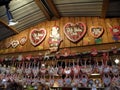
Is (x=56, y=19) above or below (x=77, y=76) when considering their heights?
above

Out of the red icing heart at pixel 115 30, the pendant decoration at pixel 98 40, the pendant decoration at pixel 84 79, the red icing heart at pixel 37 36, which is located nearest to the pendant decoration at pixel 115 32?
→ the red icing heart at pixel 115 30

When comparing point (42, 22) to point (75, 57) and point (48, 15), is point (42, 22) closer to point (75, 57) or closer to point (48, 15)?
point (48, 15)

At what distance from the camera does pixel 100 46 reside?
4199 mm

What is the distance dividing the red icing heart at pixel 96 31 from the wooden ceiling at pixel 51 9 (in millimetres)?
383

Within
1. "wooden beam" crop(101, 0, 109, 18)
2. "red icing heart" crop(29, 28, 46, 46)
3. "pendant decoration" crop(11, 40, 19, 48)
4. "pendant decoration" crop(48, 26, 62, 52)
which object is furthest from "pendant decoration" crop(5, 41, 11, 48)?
"wooden beam" crop(101, 0, 109, 18)

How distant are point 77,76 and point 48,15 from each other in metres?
2.25

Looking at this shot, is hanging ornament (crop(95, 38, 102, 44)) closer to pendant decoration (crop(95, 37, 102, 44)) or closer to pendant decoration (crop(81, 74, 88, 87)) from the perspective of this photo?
pendant decoration (crop(95, 37, 102, 44))

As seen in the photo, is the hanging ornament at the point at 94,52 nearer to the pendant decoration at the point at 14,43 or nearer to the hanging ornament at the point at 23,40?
the hanging ornament at the point at 23,40

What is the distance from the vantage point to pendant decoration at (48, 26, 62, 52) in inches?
182

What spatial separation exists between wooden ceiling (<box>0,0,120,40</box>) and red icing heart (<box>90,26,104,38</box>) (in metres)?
0.38

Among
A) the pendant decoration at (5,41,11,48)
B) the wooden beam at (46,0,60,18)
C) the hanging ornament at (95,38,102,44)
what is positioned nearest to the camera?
the wooden beam at (46,0,60,18)

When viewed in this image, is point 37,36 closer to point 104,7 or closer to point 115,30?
point 104,7

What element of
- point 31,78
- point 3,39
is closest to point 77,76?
point 31,78

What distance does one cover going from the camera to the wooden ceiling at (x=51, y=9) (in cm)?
389
